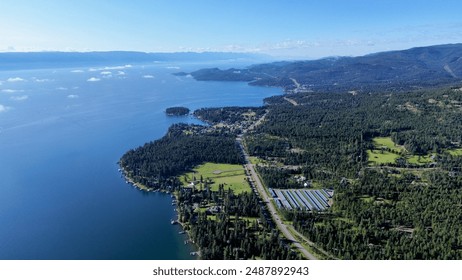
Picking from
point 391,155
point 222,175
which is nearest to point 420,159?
point 391,155

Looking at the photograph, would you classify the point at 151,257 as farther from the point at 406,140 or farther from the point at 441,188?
the point at 406,140

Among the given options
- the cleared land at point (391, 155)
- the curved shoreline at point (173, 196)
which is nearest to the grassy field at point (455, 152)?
the cleared land at point (391, 155)

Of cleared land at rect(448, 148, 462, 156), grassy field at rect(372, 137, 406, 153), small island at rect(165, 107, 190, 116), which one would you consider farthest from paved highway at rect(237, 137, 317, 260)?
small island at rect(165, 107, 190, 116)

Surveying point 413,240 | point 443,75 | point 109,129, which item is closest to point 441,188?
point 413,240

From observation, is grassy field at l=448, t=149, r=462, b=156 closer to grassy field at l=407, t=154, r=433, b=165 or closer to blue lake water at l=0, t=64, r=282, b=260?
grassy field at l=407, t=154, r=433, b=165

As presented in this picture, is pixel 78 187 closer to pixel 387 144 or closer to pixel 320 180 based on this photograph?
pixel 320 180

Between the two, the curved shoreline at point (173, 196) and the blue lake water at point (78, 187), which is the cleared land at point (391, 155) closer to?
the curved shoreline at point (173, 196)


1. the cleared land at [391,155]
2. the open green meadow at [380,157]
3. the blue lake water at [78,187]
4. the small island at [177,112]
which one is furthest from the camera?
the small island at [177,112]

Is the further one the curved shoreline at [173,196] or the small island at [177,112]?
the small island at [177,112]
